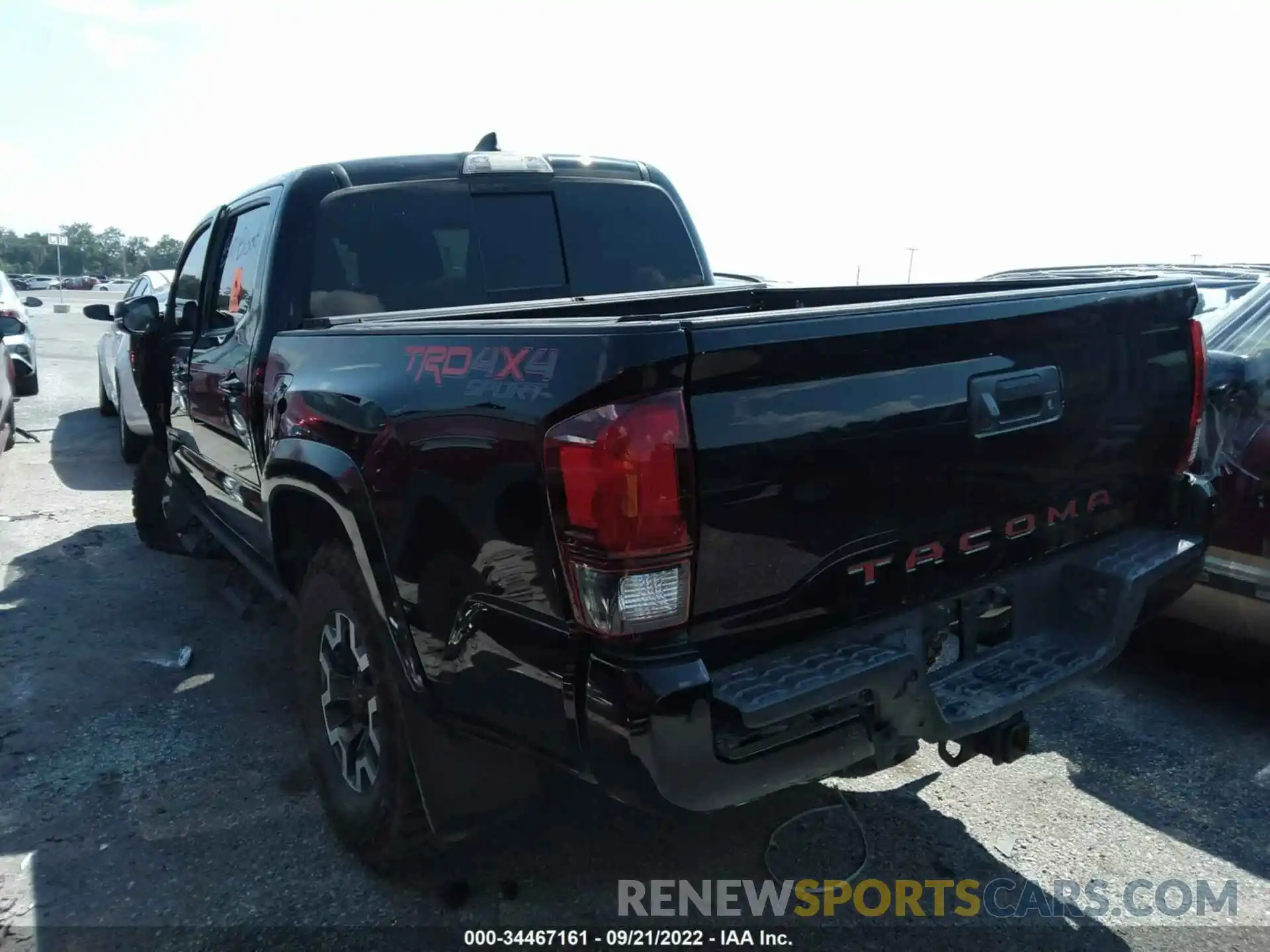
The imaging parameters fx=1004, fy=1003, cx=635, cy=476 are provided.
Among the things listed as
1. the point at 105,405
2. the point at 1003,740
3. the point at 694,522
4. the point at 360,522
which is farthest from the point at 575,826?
the point at 105,405

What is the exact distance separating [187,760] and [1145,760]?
348cm

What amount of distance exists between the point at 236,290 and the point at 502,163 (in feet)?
4.07

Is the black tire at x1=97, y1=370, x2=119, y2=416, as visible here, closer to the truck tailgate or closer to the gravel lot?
the gravel lot

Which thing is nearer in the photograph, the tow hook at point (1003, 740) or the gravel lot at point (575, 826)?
→ the tow hook at point (1003, 740)

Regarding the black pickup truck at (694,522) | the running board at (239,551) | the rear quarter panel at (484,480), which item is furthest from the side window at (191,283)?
the rear quarter panel at (484,480)

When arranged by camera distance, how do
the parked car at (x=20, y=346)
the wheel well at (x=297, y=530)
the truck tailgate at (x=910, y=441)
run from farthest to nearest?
the parked car at (x=20, y=346), the wheel well at (x=297, y=530), the truck tailgate at (x=910, y=441)

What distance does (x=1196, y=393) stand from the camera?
118 inches

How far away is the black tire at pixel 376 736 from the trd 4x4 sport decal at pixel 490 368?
0.73 meters

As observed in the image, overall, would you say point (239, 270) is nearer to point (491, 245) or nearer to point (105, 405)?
point (491, 245)

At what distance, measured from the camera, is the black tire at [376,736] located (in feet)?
8.75

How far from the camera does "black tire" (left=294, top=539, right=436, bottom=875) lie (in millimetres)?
2668

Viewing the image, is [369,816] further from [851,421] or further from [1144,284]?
[1144,284]

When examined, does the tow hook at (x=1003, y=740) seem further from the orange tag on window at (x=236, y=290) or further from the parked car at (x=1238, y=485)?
the orange tag on window at (x=236, y=290)

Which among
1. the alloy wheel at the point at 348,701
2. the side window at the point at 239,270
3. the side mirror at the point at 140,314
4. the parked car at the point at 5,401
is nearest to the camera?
the alloy wheel at the point at 348,701
